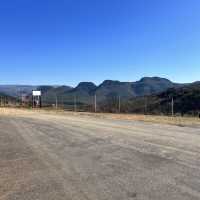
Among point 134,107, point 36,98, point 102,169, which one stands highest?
point 36,98

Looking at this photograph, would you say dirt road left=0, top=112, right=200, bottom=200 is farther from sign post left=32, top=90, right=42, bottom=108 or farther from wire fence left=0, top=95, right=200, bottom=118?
sign post left=32, top=90, right=42, bottom=108

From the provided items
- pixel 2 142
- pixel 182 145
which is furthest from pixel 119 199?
pixel 2 142

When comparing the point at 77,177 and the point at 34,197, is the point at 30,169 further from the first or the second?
the point at 34,197

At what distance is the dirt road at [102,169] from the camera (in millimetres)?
6266

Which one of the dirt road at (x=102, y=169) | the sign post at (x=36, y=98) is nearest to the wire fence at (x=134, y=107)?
the sign post at (x=36, y=98)

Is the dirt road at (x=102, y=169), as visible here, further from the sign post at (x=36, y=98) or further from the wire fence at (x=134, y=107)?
the sign post at (x=36, y=98)

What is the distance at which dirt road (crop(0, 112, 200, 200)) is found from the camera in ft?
20.6

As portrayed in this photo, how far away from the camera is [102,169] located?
8.13m

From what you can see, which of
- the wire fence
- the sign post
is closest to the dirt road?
the wire fence

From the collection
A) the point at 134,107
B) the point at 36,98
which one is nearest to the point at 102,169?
the point at 134,107

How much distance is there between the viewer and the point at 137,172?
774cm

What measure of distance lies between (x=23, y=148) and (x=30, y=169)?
346 centimetres

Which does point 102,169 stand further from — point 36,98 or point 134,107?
point 36,98

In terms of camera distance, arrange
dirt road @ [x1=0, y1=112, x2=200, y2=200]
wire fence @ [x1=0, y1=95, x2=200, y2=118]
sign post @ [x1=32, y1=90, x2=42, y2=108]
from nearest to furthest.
Result: dirt road @ [x1=0, y1=112, x2=200, y2=200], wire fence @ [x1=0, y1=95, x2=200, y2=118], sign post @ [x1=32, y1=90, x2=42, y2=108]
